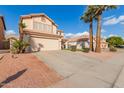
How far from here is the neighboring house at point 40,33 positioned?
18328 mm

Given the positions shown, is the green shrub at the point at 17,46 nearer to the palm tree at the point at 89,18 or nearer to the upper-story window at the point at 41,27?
the upper-story window at the point at 41,27

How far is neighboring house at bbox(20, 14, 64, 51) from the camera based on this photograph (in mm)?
18328

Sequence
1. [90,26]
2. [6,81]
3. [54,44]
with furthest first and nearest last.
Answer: [90,26]
[54,44]
[6,81]

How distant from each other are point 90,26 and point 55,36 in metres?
8.95

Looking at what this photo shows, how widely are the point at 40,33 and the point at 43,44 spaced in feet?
6.12

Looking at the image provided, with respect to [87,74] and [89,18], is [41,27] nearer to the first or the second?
[89,18]

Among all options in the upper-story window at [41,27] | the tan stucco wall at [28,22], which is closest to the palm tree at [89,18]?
the upper-story window at [41,27]

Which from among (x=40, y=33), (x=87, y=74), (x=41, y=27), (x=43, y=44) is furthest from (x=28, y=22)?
(x=87, y=74)

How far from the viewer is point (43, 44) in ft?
66.1

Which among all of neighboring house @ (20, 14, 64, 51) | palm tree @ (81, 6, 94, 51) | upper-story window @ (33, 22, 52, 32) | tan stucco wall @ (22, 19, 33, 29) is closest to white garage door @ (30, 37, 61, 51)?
neighboring house @ (20, 14, 64, 51)

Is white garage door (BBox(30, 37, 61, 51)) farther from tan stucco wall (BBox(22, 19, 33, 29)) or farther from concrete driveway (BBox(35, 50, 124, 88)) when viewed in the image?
concrete driveway (BBox(35, 50, 124, 88))

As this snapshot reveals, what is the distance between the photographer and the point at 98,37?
23219 mm
